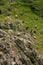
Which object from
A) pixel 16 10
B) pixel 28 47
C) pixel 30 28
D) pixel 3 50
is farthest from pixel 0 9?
pixel 3 50

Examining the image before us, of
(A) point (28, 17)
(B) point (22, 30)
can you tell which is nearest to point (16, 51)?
(B) point (22, 30)

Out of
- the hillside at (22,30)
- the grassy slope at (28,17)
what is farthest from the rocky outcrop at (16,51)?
the grassy slope at (28,17)

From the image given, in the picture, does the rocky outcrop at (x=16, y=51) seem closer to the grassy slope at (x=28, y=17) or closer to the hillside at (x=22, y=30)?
the hillside at (x=22, y=30)

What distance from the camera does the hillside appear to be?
176 feet

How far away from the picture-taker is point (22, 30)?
2657 inches

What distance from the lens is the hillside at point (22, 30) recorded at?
176 ft

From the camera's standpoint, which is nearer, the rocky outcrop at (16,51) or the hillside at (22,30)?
the rocky outcrop at (16,51)

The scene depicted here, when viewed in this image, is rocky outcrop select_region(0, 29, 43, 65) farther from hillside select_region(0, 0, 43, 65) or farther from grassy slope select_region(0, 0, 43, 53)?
grassy slope select_region(0, 0, 43, 53)

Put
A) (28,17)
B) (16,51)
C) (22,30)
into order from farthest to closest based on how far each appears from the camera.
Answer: (28,17), (22,30), (16,51)

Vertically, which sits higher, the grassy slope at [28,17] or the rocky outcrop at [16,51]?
the rocky outcrop at [16,51]

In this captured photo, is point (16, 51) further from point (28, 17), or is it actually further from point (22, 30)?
point (28, 17)

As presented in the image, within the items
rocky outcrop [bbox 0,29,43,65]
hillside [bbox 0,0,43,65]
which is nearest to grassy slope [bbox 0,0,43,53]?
hillside [bbox 0,0,43,65]

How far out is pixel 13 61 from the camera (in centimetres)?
5128

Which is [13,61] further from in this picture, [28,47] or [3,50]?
[28,47]
